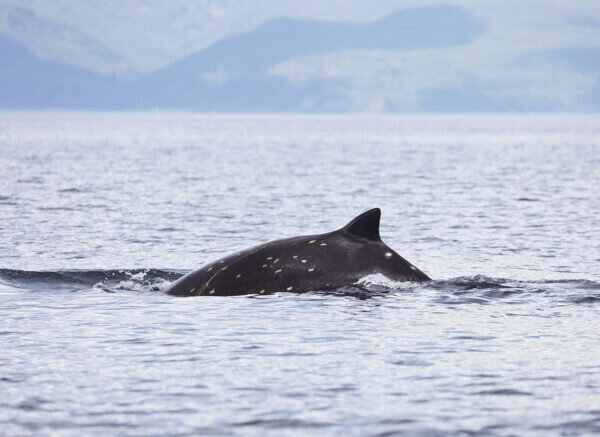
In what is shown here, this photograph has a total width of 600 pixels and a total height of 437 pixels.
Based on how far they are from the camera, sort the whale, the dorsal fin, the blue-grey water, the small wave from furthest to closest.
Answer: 1. the small wave
2. the whale
3. the dorsal fin
4. the blue-grey water

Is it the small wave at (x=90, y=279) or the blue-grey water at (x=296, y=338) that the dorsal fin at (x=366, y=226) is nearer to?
the blue-grey water at (x=296, y=338)

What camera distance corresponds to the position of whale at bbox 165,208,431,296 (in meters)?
15.5

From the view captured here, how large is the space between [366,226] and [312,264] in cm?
95

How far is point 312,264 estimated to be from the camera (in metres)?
15.6

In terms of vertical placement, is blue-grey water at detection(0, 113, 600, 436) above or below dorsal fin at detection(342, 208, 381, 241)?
below

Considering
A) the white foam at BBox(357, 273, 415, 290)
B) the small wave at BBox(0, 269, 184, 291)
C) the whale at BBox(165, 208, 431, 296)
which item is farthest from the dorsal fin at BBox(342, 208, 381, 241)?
the small wave at BBox(0, 269, 184, 291)

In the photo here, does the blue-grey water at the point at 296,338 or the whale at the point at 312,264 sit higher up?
the whale at the point at 312,264

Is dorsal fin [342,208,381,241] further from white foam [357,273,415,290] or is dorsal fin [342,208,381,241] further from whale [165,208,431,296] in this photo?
white foam [357,273,415,290]

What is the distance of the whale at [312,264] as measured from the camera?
50.7 feet

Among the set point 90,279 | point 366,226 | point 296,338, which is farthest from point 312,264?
point 90,279

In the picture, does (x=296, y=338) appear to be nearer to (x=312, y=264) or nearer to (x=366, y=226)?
(x=312, y=264)

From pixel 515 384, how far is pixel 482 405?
950 mm

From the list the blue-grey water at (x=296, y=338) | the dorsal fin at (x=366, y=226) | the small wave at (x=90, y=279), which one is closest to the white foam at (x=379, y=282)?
the blue-grey water at (x=296, y=338)

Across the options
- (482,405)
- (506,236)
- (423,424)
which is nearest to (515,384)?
(482,405)
